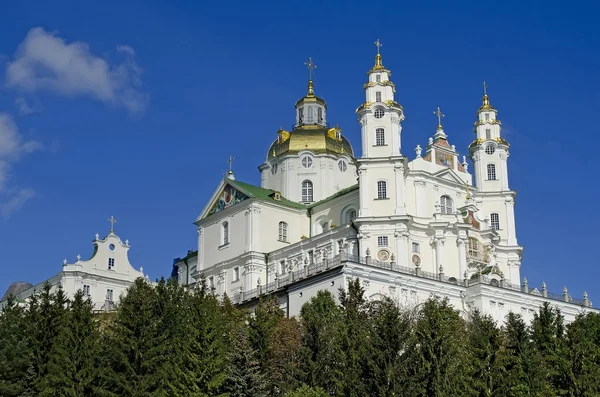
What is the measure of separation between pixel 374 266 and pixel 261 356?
66.3ft

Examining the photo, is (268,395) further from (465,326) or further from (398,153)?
(398,153)

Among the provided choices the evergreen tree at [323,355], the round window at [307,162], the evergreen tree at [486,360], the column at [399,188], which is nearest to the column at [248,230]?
the round window at [307,162]

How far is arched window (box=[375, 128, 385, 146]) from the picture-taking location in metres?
82.2

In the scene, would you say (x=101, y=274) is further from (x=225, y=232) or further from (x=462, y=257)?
(x=462, y=257)

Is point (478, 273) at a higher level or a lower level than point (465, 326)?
higher

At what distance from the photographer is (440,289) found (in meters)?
74.9

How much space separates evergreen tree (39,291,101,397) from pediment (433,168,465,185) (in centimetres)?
3852

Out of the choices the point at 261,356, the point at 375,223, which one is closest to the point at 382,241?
the point at 375,223

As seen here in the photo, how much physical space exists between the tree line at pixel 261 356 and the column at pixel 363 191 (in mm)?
24161

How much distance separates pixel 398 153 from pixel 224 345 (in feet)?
106

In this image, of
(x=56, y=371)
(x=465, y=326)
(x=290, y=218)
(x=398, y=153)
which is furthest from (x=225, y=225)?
(x=56, y=371)

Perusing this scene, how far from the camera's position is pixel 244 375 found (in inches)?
2016

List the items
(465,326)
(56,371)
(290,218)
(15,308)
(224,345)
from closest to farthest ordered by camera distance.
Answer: (56,371) → (224,345) → (15,308) → (465,326) → (290,218)

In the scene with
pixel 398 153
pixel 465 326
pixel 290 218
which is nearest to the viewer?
pixel 465 326
